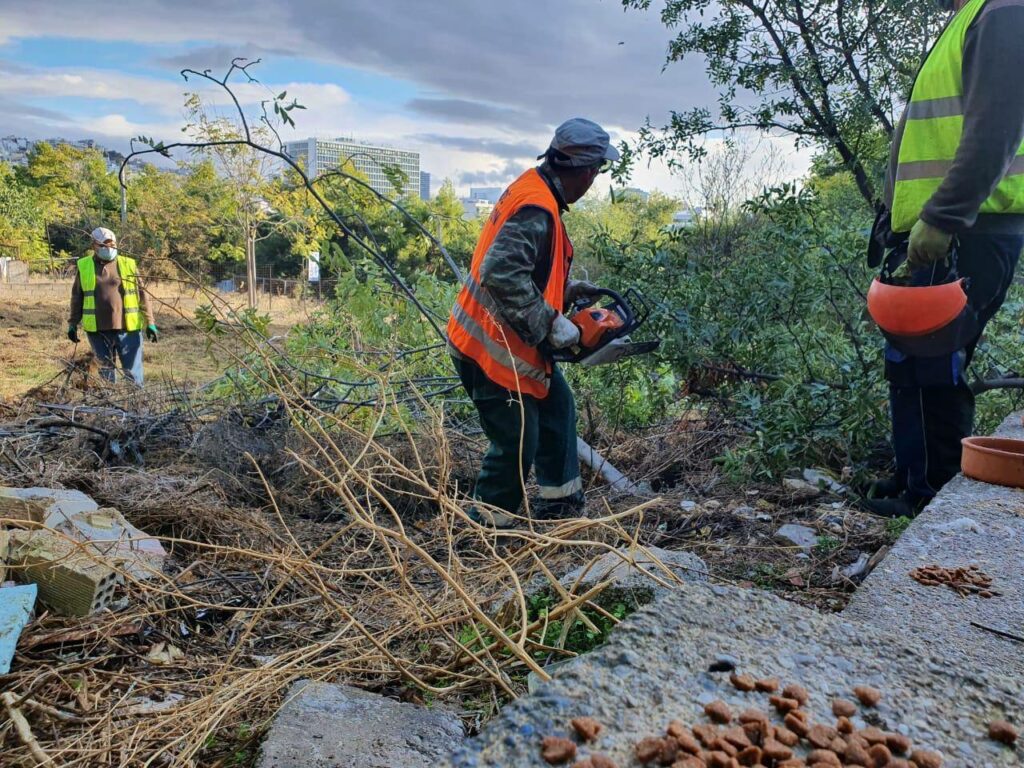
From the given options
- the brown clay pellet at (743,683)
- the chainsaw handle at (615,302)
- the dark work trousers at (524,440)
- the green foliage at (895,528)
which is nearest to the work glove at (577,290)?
the chainsaw handle at (615,302)

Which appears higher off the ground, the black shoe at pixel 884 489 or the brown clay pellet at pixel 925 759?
the brown clay pellet at pixel 925 759

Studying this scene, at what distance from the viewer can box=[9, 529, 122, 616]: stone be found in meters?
2.67

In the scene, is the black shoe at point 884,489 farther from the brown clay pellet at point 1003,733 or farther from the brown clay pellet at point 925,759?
the brown clay pellet at point 925,759

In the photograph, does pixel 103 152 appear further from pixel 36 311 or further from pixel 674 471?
pixel 674 471

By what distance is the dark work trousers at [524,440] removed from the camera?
11.3 feet

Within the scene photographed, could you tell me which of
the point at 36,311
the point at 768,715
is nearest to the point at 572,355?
the point at 768,715

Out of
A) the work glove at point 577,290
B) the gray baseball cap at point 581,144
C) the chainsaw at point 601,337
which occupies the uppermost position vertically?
the gray baseball cap at point 581,144

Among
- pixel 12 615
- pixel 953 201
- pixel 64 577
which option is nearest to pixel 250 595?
pixel 64 577

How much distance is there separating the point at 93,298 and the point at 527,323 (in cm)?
584

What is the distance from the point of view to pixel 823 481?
374 cm

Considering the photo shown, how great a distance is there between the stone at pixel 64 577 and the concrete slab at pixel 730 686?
207 centimetres

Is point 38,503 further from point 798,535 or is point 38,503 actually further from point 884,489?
point 884,489

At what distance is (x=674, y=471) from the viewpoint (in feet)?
15.1

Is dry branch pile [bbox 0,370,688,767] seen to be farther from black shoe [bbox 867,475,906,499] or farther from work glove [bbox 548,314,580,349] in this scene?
black shoe [bbox 867,475,906,499]
